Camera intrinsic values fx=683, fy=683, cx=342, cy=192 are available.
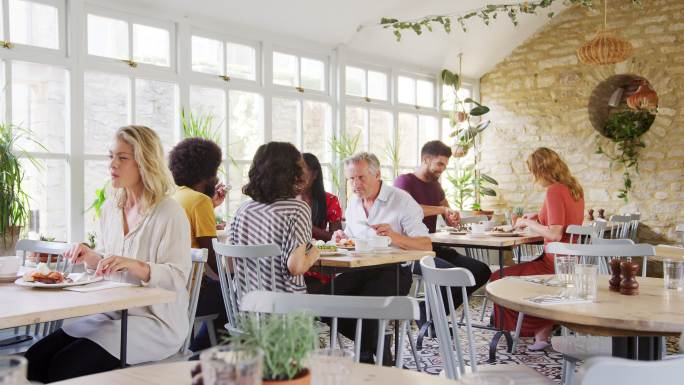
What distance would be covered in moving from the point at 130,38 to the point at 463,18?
12.2ft

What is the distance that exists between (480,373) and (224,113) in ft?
14.1

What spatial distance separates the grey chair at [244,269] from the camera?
9.86ft

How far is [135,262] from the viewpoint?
2.34 meters

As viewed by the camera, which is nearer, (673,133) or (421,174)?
(421,174)

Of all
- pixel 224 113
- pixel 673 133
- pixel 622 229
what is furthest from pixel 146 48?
pixel 673 133

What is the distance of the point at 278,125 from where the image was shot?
659cm

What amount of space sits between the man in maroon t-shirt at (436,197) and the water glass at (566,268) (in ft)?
7.93

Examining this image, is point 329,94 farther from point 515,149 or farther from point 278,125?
point 515,149

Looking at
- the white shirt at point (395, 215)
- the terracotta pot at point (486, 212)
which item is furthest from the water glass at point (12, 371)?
the terracotta pot at point (486, 212)

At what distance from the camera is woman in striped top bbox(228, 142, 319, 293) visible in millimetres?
3146

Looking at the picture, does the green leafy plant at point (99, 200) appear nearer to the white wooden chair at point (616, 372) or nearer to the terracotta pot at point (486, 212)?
the white wooden chair at point (616, 372)

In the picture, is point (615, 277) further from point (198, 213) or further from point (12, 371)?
point (12, 371)

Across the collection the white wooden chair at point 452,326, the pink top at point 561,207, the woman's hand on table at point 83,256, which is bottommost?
the white wooden chair at point 452,326

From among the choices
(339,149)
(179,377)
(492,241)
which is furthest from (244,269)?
(339,149)
